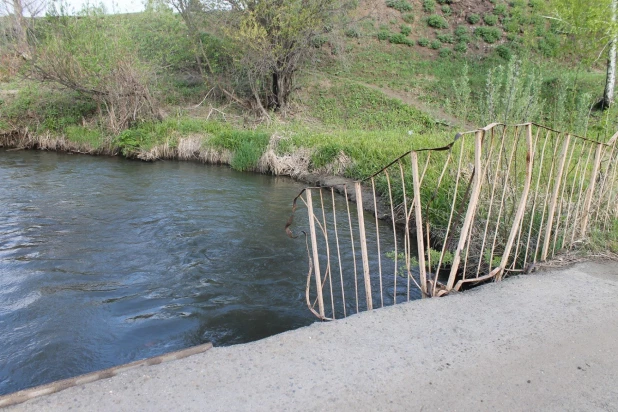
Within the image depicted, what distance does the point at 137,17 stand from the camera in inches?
951

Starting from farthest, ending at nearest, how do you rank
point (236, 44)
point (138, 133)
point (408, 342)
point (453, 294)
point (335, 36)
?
point (335, 36) < point (236, 44) < point (138, 133) < point (453, 294) < point (408, 342)

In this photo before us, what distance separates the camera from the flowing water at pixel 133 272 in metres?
5.70

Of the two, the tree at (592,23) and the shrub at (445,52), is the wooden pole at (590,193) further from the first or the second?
the shrub at (445,52)

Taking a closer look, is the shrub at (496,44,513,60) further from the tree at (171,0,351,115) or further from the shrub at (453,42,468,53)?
the tree at (171,0,351,115)

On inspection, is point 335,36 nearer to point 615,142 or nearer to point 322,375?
point 615,142

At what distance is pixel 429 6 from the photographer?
106 ft

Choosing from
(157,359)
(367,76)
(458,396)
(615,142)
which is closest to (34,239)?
(157,359)

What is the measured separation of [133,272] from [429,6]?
1189 inches

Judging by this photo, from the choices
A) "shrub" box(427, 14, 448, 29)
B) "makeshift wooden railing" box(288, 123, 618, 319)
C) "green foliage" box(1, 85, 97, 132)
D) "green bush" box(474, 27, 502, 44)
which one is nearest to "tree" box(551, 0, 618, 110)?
"makeshift wooden railing" box(288, 123, 618, 319)

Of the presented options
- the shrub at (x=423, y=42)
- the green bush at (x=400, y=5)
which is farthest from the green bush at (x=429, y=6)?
the shrub at (x=423, y=42)

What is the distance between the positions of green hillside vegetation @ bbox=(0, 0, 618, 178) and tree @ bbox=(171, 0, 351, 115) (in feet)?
0.26

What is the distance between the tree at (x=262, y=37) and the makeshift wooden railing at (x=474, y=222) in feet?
38.4

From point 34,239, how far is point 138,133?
400 inches

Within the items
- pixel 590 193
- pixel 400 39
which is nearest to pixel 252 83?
pixel 400 39
